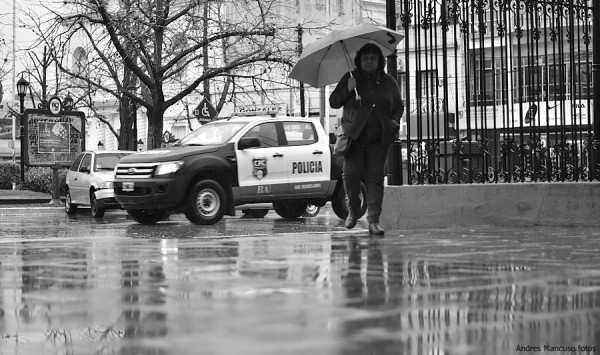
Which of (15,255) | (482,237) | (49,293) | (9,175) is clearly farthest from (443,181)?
(9,175)

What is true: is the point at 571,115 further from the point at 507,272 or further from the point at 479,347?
the point at 479,347

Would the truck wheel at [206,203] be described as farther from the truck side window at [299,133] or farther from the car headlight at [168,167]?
the truck side window at [299,133]

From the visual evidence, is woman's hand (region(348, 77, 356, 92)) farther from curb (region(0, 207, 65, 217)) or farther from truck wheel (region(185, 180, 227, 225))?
curb (region(0, 207, 65, 217))

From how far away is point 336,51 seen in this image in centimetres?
1184

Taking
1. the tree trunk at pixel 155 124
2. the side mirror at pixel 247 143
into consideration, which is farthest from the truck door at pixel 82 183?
the side mirror at pixel 247 143

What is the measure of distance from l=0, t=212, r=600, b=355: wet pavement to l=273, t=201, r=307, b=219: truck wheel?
36.5ft

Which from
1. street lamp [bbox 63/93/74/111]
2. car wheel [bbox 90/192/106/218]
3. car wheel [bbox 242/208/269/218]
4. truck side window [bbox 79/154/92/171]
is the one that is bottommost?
car wheel [bbox 242/208/269/218]

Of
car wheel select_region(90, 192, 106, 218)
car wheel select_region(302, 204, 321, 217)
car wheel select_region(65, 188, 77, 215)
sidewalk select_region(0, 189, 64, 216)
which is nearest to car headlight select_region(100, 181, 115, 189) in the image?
car wheel select_region(90, 192, 106, 218)

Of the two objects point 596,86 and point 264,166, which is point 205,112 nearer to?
point 264,166

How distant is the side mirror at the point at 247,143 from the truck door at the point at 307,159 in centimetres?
80

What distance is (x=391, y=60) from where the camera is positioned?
1267 centimetres

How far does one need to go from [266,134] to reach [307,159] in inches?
33.2

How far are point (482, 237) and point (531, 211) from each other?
196 centimetres

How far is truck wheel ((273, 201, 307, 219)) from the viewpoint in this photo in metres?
20.8
